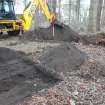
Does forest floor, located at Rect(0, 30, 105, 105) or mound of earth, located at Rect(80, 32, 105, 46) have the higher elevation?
forest floor, located at Rect(0, 30, 105, 105)

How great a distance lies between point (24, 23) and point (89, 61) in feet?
28.3

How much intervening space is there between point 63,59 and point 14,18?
8.70 meters

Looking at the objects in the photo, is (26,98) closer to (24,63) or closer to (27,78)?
(27,78)

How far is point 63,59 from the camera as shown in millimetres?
12438

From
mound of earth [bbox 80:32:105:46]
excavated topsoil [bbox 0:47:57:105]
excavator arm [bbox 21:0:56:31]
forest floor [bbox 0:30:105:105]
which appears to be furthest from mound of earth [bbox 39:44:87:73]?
excavator arm [bbox 21:0:56:31]

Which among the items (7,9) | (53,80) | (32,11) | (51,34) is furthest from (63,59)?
(7,9)

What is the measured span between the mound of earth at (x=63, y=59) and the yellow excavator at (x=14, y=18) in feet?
20.2

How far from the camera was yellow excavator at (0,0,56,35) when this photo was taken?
19.8 metres

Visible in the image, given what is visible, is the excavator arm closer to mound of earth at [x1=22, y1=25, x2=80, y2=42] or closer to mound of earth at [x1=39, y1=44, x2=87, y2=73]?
mound of earth at [x1=22, y1=25, x2=80, y2=42]

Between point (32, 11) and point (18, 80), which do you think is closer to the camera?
point (18, 80)

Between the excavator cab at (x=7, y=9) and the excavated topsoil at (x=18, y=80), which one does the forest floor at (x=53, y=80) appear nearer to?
the excavated topsoil at (x=18, y=80)

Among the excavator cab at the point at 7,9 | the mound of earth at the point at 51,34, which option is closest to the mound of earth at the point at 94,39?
the mound of earth at the point at 51,34

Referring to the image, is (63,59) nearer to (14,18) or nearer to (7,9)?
(14,18)

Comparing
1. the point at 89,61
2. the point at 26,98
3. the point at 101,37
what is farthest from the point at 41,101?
the point at 101,37
